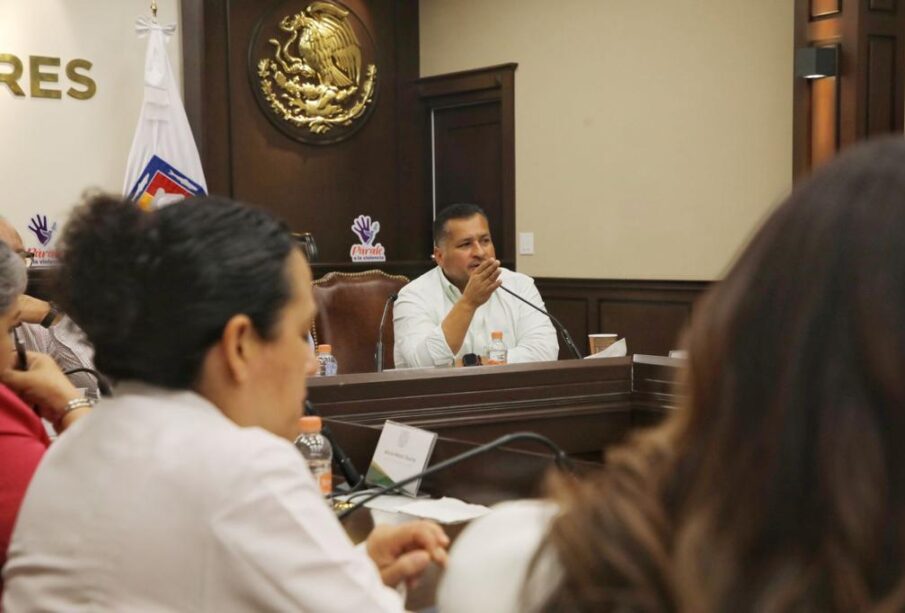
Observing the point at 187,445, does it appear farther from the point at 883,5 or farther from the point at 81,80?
the point at 81,80

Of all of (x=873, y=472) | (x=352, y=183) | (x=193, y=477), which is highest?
(x=352, y=183)

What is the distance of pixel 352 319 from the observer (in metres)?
4.26

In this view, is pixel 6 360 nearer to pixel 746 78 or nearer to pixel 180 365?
pixel 180 365

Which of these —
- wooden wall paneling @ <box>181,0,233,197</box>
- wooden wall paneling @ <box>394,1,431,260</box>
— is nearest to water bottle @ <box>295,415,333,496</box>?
wooden wall paneling @ <box>181,0,233,197</box>

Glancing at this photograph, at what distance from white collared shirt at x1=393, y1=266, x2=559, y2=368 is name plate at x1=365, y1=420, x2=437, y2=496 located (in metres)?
1.69

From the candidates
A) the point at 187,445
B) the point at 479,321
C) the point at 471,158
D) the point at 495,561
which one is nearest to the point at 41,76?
the point at 471,158

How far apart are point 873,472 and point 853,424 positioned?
1.1 inches

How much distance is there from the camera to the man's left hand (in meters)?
1.44

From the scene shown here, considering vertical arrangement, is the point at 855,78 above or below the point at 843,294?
→ above

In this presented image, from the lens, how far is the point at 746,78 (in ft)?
17.8

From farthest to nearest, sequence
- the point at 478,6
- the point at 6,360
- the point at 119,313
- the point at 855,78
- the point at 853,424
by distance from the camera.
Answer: the point at 478,6
the point at 855,78
the point at 6,360
the point at 119,313
the point at 853,424

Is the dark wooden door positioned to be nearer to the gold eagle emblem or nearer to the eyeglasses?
the gold eagle emblem

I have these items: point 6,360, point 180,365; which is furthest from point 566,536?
point 6,360

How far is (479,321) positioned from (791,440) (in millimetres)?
3559
